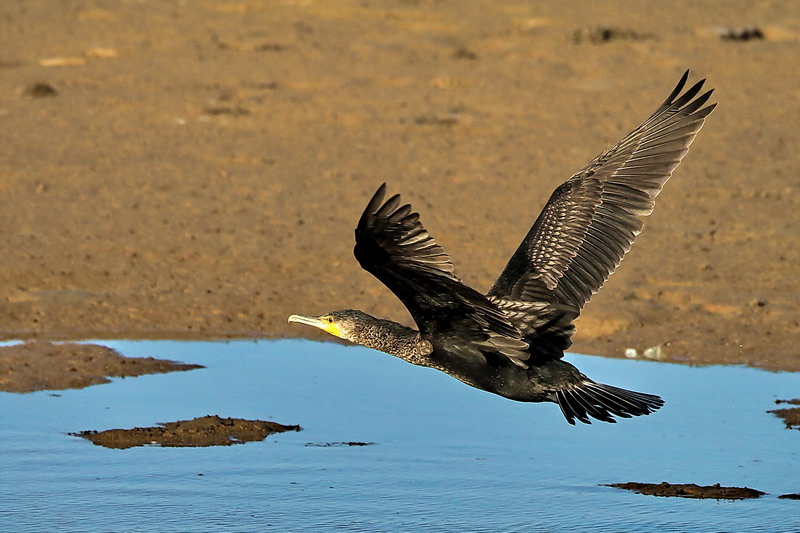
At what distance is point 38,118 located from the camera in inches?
586

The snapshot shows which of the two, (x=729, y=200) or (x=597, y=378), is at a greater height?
(x=729, y=200)

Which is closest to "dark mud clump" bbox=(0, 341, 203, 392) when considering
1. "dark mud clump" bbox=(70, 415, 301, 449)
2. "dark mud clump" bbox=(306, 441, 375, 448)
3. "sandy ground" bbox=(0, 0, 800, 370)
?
"sandy ground" bbox=(0, 0, 800, 370)

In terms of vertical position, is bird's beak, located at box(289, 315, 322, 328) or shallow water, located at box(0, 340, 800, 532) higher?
bird's beak, located at box(289, 315, 322, 328)

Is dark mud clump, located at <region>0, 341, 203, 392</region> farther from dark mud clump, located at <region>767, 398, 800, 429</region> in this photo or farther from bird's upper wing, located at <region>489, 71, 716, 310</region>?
dark mud clump, located at <region>767, 398, 800, 429</region>

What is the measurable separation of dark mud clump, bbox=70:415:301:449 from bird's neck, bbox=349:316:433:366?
4.36 feet

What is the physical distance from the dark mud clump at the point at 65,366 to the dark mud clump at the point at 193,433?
110cm

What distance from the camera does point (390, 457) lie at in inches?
281

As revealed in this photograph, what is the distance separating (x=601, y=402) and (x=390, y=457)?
1487mm

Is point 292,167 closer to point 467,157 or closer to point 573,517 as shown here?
point 467,157

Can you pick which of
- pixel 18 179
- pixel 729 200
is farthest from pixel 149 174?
pixel 729 200

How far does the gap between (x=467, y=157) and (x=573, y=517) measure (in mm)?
7992

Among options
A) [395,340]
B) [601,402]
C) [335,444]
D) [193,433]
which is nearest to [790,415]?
[601,402]

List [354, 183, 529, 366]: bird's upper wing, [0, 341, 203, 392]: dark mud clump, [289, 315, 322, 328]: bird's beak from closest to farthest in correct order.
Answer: [354, 183, 529, 366]: bird's upper wing → [289, 315, 322, 328]: bird's beak → [0, 341, 203, 392]: dark mud clump

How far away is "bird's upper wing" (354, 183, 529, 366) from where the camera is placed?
509 cm
